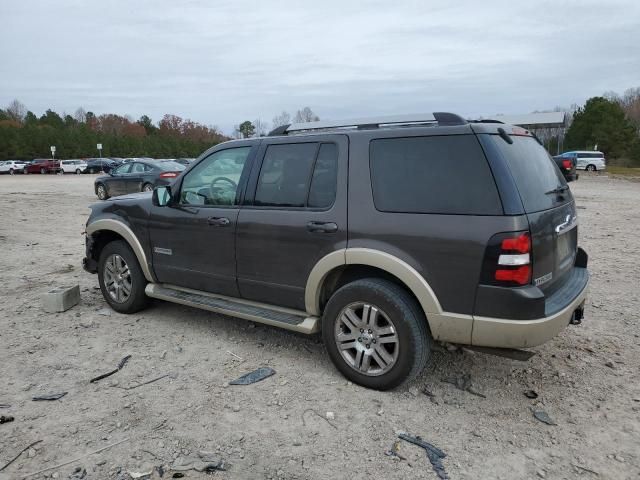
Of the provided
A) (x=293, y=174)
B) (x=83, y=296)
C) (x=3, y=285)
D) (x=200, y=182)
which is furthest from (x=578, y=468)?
(x=3, y=285)

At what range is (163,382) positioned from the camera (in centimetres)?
384

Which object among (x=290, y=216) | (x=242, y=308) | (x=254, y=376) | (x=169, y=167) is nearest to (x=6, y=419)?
(x=254, y=376)

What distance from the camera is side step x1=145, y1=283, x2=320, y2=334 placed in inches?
155

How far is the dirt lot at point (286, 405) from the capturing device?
289 cm

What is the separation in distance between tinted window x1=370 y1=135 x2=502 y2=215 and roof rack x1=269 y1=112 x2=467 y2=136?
18 centimetres

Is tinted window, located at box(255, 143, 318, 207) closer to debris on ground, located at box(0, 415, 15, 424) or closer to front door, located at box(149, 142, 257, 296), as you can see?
front door, located at box(149, 142, 257, 296)

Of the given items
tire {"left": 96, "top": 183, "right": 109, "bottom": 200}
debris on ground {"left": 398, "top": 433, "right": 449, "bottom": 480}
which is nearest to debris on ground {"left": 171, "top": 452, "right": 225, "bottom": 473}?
debris on ground {"left": 398, "top": 433, "right": 449, "bottom": 480}

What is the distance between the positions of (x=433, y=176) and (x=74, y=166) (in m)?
48.3

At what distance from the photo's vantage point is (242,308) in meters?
4.29

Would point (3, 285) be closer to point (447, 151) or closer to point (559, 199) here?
point (447, 151)

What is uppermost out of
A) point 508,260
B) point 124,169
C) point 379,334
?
point 124,169

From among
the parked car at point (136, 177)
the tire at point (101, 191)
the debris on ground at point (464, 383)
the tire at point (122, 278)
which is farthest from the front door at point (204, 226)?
the tire at point (101, 191)

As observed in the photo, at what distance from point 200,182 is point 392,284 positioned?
7.04 ft

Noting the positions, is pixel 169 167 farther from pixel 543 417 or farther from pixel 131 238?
pixel 543 417
